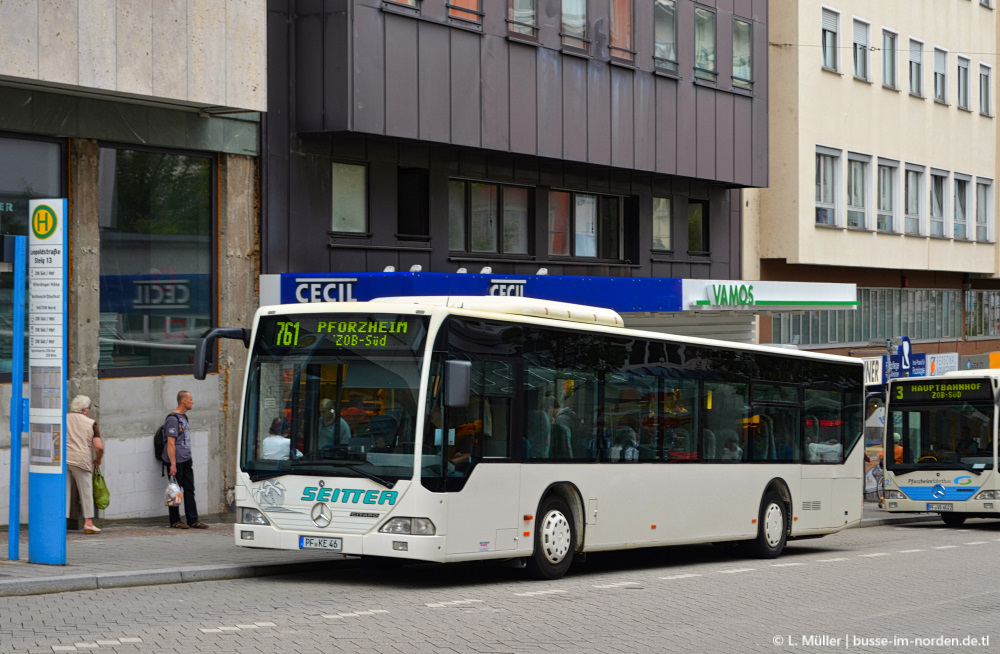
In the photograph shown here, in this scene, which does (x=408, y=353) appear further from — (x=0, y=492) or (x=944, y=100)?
(x=944, y=100)

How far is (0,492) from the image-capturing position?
17.0 metres

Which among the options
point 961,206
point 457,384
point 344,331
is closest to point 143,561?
point 344,331

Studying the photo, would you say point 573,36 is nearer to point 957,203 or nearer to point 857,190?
point 857,190

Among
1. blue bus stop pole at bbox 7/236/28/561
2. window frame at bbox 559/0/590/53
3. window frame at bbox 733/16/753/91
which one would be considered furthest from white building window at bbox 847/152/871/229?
blue bus stop pole at bbox 7/236/28/561

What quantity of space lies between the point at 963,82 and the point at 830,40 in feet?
30.7

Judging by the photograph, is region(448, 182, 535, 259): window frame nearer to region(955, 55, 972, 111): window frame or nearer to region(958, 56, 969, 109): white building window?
region(955, 55, 972, 111): window frame

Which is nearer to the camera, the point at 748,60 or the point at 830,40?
the point at 748,60

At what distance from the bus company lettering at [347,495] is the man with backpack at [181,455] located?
551 centimetres

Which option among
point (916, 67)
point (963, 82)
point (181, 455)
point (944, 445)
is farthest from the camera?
point (963, 82)

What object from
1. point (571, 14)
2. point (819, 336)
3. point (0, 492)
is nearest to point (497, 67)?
point (571, 14)

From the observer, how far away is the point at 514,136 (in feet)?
76.1

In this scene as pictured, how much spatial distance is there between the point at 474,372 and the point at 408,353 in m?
0.73

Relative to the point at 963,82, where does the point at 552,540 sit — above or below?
below

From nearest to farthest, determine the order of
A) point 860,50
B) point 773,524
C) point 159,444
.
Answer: point 159,444 → point 773,524 → point 860,50
